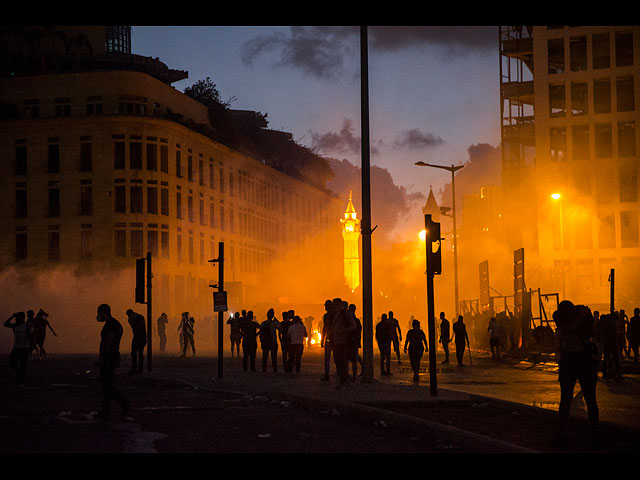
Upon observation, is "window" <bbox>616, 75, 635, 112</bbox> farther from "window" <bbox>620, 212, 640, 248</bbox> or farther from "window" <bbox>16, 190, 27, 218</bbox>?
"window" <bbox>16, 190, 27, 218</bbox>

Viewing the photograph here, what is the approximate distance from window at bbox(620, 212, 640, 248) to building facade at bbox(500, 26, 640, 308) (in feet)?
0.26

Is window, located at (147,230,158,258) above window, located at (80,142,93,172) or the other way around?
the other way around

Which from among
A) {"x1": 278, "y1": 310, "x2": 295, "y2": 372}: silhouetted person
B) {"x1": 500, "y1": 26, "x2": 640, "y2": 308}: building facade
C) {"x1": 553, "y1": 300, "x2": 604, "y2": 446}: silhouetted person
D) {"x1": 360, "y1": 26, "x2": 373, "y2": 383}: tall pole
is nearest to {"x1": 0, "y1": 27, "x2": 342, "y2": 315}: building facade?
{"x1": 500, "y1": 26, "x2": 640, "y2": 308}: building facade

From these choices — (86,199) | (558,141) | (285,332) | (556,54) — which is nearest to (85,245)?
(86,199)

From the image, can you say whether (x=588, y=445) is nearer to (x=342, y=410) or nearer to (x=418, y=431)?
(x=418, y=431)

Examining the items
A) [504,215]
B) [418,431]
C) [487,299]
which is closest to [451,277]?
[504,215]

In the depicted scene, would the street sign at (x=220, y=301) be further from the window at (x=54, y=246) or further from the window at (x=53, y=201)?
the window at (x=53, y=201)

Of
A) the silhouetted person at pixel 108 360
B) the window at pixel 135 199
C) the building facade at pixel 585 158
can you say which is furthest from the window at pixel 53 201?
the silhouetted person at pixel 108 360

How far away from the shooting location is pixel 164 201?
73000 mm

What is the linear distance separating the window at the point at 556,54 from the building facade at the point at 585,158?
0.27 ft

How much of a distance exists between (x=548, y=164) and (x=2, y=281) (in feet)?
142

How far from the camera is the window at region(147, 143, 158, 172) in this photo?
237ft

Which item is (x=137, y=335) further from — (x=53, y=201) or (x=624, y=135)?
(x=624, y=135)

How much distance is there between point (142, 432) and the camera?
1336 cm
